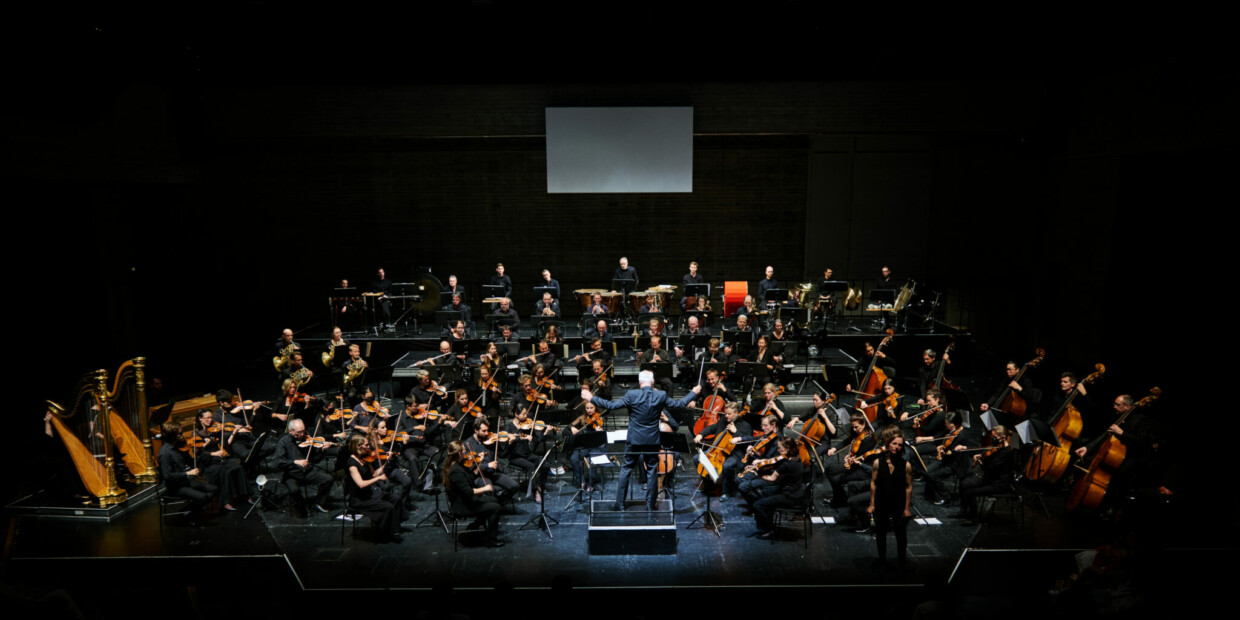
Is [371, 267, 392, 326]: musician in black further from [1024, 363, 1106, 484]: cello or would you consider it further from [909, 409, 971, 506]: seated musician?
[1024, 363, 1106, 484]: cello

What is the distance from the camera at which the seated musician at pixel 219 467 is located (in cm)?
875

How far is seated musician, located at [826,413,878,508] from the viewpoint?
8602 mm

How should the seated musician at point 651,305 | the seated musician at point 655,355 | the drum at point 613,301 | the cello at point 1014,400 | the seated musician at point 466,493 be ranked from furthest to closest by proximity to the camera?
the drum at point 613,301, the seated musician at point 651,305, the seated musician at point 655,355, the cello at point 1014,400, the seated musician at point 466,493

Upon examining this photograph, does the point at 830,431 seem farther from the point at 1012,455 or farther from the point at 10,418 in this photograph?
the point at 10,418

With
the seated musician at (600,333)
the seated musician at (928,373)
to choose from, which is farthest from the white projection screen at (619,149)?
the seated musician at (928,373)

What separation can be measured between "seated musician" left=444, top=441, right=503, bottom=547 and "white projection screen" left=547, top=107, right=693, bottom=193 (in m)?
8.08

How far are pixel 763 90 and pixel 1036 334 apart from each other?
653cm

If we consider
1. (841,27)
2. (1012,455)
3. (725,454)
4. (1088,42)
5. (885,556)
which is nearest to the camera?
(885,556)

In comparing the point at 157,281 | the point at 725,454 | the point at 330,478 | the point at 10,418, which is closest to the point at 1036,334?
the point at 725,454

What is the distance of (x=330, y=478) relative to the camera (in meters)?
8.80

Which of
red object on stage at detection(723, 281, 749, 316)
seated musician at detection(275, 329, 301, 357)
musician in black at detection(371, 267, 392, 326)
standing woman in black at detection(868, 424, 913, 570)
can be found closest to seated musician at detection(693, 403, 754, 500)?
standing woman in black at detection(868, 424, 913, 570)

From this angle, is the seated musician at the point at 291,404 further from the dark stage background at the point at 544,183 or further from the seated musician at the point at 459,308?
the dark stage background at the point at 544,183

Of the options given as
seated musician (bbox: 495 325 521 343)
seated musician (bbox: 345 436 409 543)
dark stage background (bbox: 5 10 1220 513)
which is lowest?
seated musician (bbox: 345 436 409 543)

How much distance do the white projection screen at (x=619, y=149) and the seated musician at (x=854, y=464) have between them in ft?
24.2
